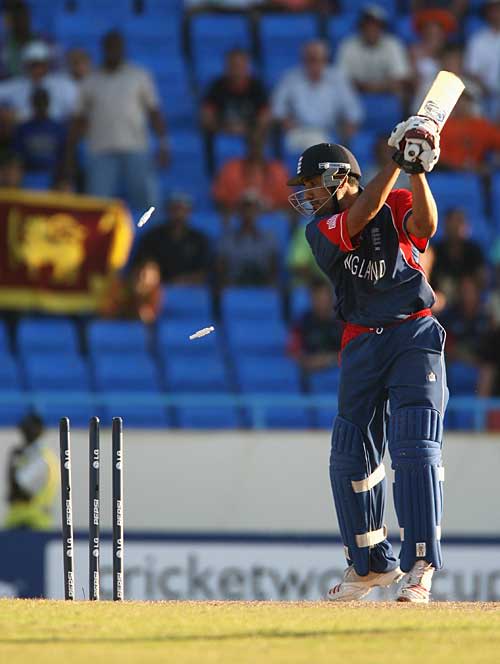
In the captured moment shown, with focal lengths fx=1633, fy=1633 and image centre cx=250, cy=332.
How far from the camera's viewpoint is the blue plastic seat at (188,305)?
14.7 metres

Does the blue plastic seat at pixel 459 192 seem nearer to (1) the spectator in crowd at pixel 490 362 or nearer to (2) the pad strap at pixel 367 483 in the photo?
(1) the spectator in crowd at pixel 490 362

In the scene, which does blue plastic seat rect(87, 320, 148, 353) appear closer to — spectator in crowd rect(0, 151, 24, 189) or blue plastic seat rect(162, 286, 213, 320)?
blue plastic seat rect(162, 286, 213, 320)

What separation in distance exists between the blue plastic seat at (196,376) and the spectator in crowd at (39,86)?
3439mm

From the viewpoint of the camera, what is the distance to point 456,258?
1475 centimetres

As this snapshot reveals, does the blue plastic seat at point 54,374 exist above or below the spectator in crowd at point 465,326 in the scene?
below

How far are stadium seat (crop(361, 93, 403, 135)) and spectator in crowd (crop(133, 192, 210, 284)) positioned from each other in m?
3.02

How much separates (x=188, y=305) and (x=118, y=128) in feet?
7.59

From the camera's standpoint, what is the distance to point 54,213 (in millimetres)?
15086

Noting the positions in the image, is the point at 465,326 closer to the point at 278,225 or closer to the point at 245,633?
the point at 278,225

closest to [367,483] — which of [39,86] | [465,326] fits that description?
[465,326]

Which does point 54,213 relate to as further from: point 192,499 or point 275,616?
point 275,616

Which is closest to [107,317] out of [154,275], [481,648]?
[154,275]

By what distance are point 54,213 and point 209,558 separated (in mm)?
3993

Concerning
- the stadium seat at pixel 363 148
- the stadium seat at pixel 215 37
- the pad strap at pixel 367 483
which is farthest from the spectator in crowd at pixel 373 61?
the pad strap at pixel 367 483
